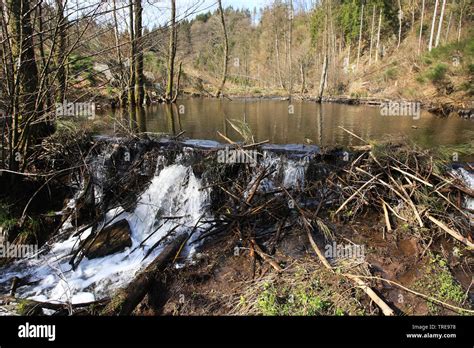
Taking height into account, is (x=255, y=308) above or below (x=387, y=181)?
below

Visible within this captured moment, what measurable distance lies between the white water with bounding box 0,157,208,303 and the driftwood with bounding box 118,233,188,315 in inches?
14.6

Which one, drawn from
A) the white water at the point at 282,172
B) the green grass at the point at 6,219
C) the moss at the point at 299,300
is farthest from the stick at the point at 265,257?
the green grass at the point at 6,219

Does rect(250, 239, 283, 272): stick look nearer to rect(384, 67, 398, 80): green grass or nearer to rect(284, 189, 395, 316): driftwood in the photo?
rect(284, 189, 395, 316): driftwood

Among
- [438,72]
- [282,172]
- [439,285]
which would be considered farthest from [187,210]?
[438,72]

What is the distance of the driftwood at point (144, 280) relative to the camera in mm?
3462

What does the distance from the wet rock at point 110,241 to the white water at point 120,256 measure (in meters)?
0.10

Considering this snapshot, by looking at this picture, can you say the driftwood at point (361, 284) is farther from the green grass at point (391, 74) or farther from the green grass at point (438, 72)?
the green grass at point (391, 74)

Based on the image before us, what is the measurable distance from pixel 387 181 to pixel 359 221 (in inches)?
39.3

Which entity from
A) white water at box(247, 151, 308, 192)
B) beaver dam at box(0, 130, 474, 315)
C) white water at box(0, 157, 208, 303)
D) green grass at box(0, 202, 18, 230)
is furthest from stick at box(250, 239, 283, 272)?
green grass at box(0, 202, 18, 230)

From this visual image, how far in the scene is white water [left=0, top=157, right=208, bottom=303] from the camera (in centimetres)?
428
